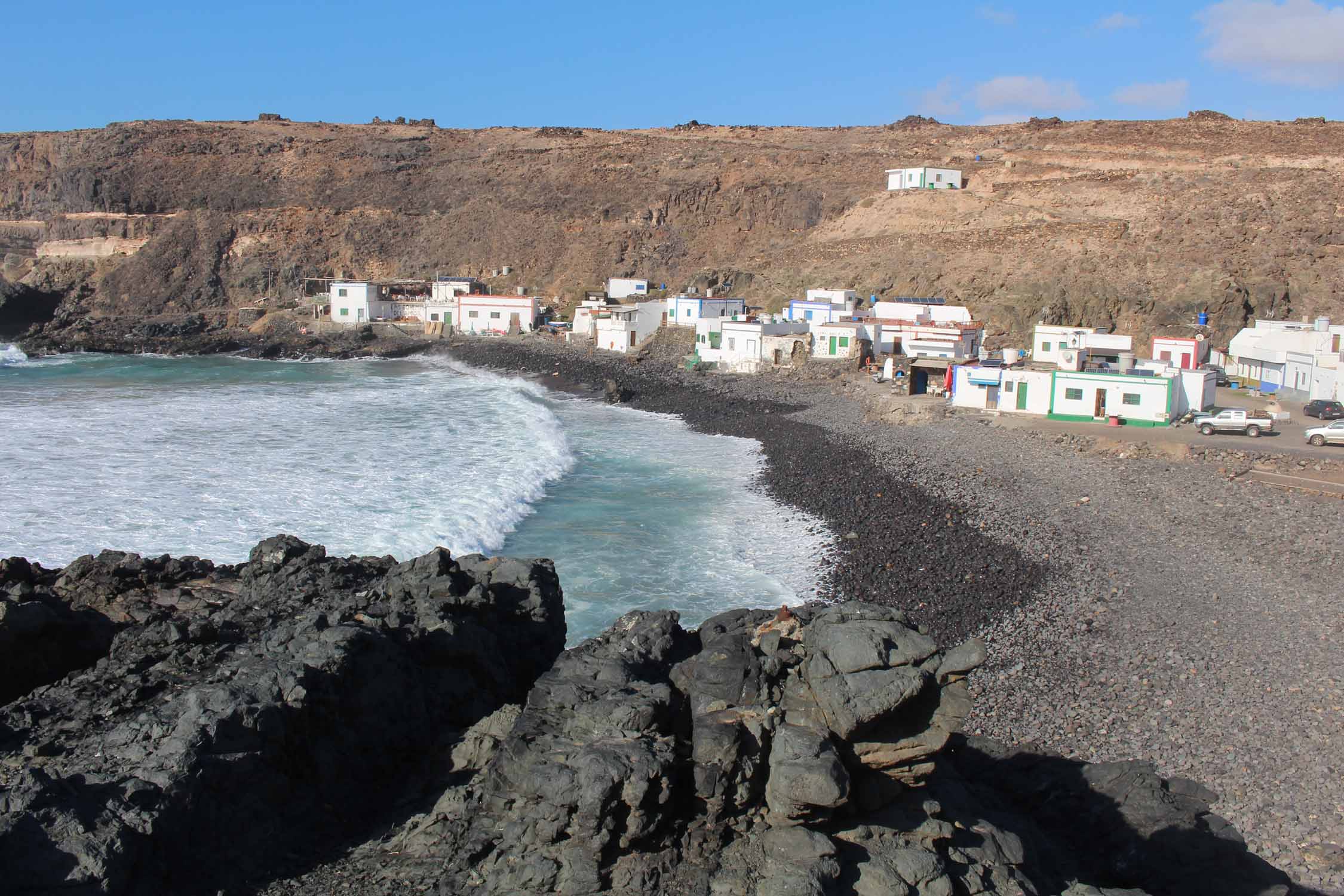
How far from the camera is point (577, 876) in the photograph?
569 centimetres

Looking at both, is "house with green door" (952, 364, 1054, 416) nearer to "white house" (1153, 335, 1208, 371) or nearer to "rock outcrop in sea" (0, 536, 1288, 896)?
"white house" (1153, 335, 1208, 371)

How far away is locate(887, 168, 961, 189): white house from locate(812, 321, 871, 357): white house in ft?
72.8

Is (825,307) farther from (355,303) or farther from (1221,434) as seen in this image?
(355,303)

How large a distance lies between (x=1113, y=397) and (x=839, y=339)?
48.0 feet

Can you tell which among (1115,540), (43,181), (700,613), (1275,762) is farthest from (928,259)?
(43,181)

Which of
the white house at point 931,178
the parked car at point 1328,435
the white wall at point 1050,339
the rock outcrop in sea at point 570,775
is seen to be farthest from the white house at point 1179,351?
the rock outcrop in sea at point 570,775

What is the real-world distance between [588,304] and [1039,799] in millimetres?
49127

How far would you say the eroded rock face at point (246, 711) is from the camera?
19.4 ft

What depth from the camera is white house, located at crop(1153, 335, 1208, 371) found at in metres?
38.0

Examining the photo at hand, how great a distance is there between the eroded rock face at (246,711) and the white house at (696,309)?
39100mm

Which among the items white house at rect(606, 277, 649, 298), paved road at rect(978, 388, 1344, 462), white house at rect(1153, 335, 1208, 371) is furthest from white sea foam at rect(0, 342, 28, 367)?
white house at rect(1153, 335, 1208, 371)

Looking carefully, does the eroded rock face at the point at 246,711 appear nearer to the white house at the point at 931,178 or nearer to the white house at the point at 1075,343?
the white house at the point at 1075,343

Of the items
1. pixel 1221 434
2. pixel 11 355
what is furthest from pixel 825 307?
pixel 11 355

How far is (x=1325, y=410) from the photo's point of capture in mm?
29141
